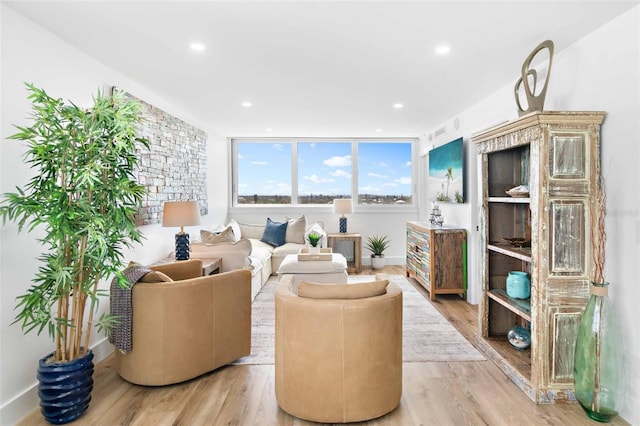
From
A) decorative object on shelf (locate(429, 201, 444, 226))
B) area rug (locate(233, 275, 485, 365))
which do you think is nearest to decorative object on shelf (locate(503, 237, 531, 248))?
area rug (locate(233, 275, 485, 365))

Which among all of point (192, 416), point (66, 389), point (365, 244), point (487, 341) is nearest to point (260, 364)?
point (192, 416)

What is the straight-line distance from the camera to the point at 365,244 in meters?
7.19

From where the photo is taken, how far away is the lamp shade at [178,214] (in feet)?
12.4

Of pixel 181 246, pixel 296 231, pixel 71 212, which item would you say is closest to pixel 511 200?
pixel 71 212

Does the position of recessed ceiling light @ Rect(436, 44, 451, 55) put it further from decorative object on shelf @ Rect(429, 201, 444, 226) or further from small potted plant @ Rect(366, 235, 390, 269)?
small potted plant @ Rect(366, 235, 390, 269)

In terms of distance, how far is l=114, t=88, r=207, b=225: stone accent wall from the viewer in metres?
3.84

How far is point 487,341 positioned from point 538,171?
1.56 metres

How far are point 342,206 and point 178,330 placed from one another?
4.40 meters

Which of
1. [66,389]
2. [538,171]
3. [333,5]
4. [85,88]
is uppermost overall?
[333,5]

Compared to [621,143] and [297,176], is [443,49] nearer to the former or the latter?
[621,143]

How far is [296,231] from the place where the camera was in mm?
6602

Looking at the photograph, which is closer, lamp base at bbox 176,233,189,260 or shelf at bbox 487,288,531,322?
shelf at bbox 487,288,531,322

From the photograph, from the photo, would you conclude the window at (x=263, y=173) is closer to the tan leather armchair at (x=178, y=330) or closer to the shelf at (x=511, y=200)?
the tan leather armchair at (x=178, y=330)

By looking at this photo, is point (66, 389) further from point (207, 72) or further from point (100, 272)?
point (207, 72)
